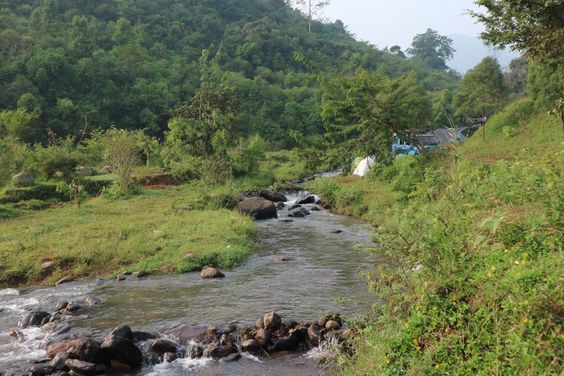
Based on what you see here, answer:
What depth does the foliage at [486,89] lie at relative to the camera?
41031 millimetres

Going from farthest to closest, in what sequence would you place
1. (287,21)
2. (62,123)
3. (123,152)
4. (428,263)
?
(287,21) < (62,123) < (123,152) < (428,263)

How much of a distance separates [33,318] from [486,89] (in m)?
39.9

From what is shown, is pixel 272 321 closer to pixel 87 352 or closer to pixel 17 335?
pixel 87 352

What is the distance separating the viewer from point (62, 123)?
45.1 metres

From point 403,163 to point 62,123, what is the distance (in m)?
34.0

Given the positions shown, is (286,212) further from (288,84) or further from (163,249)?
(288,84)

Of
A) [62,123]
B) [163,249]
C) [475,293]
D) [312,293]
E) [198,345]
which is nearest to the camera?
[475,293]

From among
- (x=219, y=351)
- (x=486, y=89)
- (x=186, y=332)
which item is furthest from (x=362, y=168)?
(x=219, y=351)

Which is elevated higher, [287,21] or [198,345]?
[287,21]

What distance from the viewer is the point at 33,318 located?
10.7 m

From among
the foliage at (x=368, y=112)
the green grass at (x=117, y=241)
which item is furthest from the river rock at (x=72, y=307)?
the foliage at (x=368, y=112)

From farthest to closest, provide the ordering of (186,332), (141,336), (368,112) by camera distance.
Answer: (368,112) → (186,332) → (141,336)

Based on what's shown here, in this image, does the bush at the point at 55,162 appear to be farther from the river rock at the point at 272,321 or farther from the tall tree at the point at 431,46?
the tall tree at the point at 431,46

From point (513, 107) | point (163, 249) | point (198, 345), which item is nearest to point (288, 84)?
point (513, 107)
